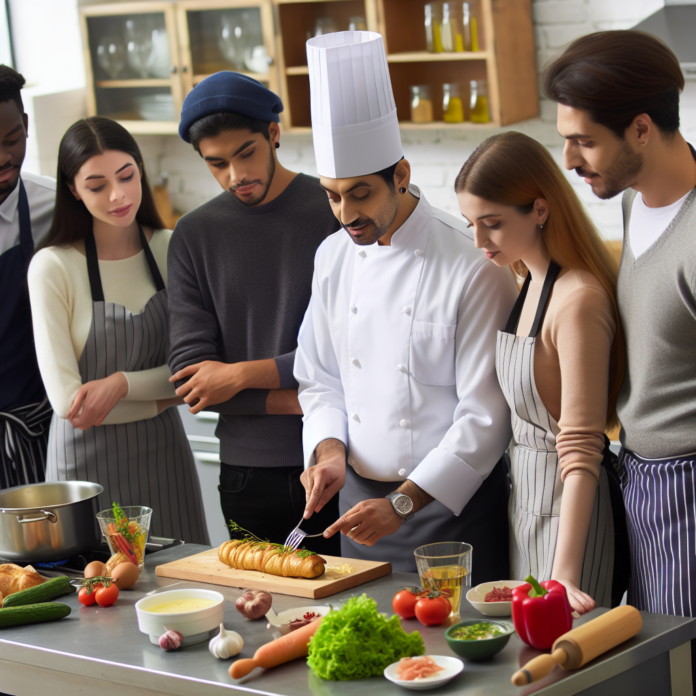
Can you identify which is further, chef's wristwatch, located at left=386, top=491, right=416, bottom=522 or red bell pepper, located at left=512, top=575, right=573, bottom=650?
chef's wristwatch, located at left=386, top=491, right=416, bottom=522

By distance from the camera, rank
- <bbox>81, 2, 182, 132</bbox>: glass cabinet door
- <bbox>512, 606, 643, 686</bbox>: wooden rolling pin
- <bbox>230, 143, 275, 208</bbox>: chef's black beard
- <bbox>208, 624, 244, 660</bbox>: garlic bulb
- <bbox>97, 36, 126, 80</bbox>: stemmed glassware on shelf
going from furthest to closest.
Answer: <bbox>97, 36, 126, 80</bbox>: stemmed glassware on shelf < <bbox>81, 2, 182, 132</bbox>: glass cabinet door < <bbox>230, 143, 275, 208</bbox>: chef's black beard < <bbox>208, 624, 244, 660</bbox>: garlic bulb < <bbox>512, 606, 643, 686</bbox>: wooden rolling pin

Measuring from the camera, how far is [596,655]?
1349 millimetres

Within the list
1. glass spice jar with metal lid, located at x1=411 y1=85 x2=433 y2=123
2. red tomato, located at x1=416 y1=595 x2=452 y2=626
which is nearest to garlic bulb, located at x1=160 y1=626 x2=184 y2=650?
red tomato, located at x1=416 y1=595 x2=452 y2=626

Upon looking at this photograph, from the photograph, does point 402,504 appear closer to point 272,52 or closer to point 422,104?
point 422,104

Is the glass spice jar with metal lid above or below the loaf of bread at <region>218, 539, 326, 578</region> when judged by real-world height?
above

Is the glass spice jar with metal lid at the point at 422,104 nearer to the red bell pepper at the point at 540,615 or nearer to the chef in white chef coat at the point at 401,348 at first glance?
the chef in white chef coat at the point at 401,348

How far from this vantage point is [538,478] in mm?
1796

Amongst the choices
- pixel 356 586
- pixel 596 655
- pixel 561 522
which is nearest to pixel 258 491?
pixel 356 586

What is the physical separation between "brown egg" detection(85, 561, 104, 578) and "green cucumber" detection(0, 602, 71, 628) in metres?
0.16

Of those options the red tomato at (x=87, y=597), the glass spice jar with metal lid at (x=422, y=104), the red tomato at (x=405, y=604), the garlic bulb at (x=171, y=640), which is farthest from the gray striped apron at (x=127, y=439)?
the glass spice jar with metal lid at (x=422, y=104)

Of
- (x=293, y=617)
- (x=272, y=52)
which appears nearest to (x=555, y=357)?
(x=293, y=617)

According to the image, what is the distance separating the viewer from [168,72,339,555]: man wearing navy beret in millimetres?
2203

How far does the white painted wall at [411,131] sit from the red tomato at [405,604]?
1252 mm

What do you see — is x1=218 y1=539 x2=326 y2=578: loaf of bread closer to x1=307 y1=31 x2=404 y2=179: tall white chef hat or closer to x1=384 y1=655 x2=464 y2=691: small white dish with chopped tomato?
x1=384 y1=655 x2=464 y2=691: small white dish with chopped tomato
